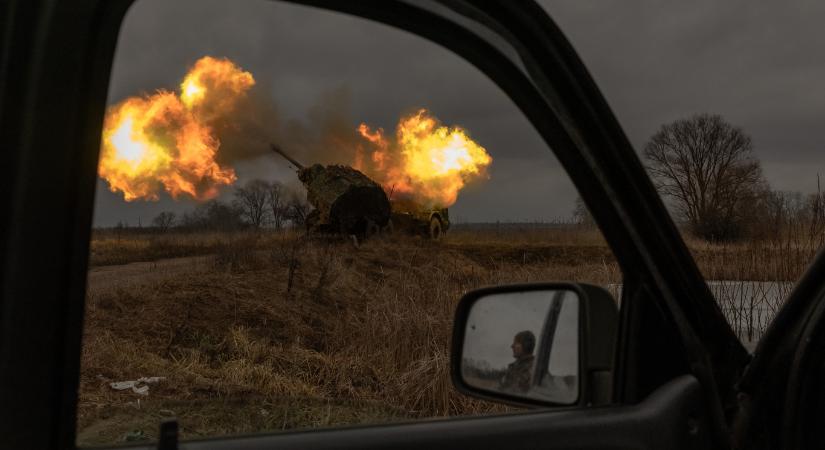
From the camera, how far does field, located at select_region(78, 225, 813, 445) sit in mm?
5613

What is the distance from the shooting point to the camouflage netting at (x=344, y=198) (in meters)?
17.2

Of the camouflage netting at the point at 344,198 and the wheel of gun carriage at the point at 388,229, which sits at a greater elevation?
the camouflage netting at the point at 344,198

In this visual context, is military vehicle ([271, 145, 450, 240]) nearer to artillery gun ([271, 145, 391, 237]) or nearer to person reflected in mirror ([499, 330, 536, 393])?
artillery gun ([271, 145, 391, 237])

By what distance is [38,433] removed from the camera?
0.82 m

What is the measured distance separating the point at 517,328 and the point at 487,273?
10.1 metres

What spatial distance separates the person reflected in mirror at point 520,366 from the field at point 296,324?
1792 millimetres

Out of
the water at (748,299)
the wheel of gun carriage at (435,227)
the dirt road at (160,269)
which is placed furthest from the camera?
the wheel of gun carriage at (435,227)

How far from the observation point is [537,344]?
138 centimetres

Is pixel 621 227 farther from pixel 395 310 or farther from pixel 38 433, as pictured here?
pixel 395 310

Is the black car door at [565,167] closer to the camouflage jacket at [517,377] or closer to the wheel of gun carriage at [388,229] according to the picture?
the camouflage jacket at [517,377]

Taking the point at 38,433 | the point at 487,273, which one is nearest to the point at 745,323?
the point at 487,273

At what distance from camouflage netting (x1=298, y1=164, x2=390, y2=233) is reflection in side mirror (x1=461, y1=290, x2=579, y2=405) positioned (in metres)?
15.7

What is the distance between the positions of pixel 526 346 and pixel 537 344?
2 cm

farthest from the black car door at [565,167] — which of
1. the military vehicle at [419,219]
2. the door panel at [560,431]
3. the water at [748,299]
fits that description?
the military vehicle at [419,219]
